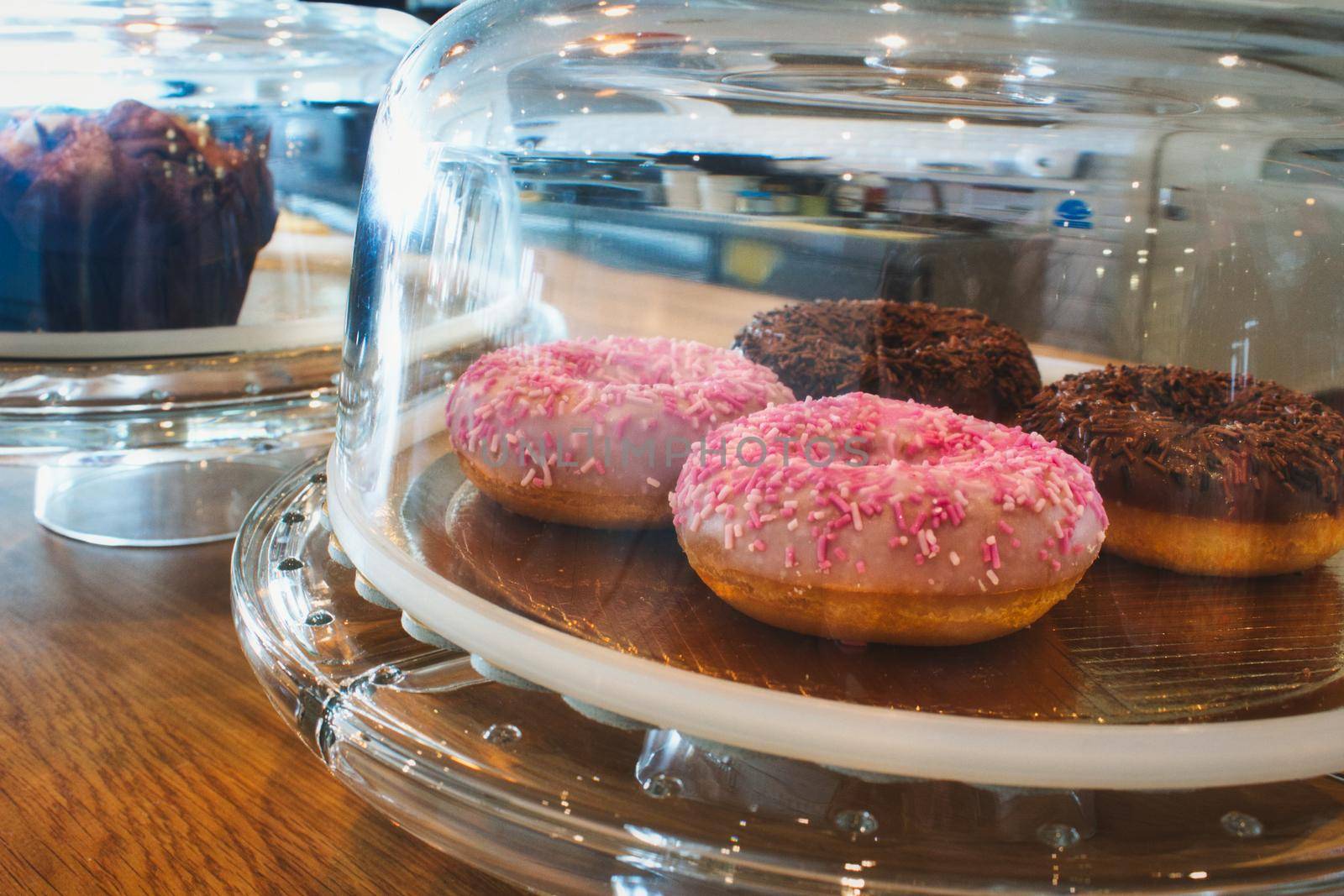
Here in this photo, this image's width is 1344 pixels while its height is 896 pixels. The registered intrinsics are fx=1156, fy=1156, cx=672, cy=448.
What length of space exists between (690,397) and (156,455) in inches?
19.9

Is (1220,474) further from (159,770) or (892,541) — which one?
(159,770)

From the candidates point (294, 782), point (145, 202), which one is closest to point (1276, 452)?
point (294, 782)

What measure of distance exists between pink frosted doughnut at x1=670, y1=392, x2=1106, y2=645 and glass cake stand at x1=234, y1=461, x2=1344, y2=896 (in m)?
0.08

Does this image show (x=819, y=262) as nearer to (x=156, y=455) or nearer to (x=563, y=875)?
(x=563, y=875)

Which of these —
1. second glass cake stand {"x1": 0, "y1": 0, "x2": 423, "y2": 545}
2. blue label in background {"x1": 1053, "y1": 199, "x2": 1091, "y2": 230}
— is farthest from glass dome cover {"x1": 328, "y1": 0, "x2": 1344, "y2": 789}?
second glass cake stand {"x1": 0, "y1": 0, "x2": 423, "y2": 545}

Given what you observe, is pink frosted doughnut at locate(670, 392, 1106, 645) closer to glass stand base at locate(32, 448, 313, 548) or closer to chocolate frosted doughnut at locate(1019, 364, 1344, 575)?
chocolate frosted doughnut at locate(1019, 364, 1344, 575)

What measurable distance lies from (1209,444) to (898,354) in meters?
0.20

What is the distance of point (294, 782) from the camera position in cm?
70

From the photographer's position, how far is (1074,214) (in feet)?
2.18

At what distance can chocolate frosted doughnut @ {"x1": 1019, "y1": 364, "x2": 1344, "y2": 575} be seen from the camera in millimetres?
620

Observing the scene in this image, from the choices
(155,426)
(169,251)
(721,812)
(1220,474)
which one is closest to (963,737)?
(721,812)

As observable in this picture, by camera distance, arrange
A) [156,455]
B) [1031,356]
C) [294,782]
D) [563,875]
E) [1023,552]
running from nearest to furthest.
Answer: [563,875]
[1023,552]
[294,782]
[1031,356]
[156,455]

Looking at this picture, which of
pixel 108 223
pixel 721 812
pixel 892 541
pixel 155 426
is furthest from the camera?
pixel 108 223

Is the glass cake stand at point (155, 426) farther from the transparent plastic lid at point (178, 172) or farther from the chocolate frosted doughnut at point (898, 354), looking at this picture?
the chocolate frosted doughnut at point (898, 354)
